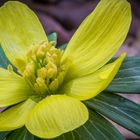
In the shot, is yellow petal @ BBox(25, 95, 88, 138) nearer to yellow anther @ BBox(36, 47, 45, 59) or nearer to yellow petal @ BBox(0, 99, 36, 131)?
yellow petal @ BBox(0, 99, 36, 131)

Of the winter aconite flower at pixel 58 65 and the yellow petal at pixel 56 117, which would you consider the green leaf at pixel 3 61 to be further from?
the yellow petal at pixel 56 117

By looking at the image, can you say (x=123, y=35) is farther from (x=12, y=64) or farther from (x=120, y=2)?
(x=12, y=64)

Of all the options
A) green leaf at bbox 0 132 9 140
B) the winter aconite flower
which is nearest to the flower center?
the winter aconite flower

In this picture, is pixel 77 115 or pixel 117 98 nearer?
pixel 77 115

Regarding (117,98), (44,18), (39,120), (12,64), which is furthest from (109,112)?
(44,18)

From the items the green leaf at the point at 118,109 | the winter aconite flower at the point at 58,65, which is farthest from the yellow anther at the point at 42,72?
the green leaf at the point at 118,109

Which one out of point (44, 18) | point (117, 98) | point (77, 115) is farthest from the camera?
point (44, 18)

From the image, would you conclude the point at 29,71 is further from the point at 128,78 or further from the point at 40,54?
the point at 128,78
